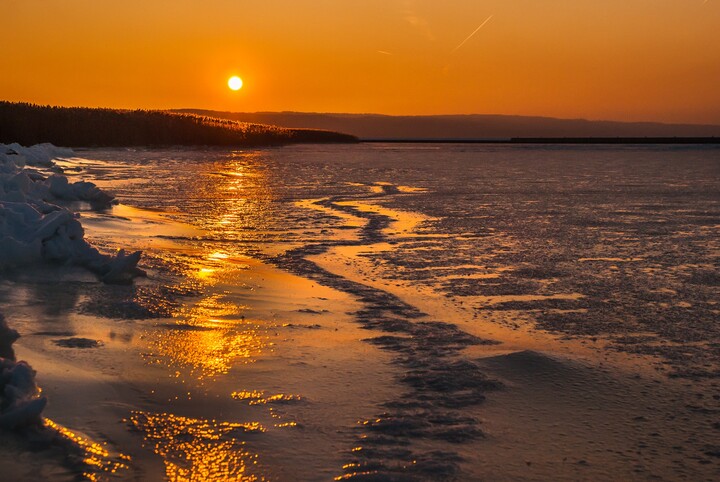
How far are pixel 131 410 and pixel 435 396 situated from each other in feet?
5.39

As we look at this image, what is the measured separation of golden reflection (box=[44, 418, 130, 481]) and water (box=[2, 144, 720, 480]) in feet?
0.07

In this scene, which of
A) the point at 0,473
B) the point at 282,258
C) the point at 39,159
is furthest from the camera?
the point at 39,159

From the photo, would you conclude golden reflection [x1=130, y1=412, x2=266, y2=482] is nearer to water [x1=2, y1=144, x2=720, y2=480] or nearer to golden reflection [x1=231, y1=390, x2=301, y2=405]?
water [x1=2, y1=144, x2=720, y2=480]

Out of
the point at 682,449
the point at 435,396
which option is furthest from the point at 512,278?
the point at 682,449

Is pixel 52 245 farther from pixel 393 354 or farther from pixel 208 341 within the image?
pixel 393 354

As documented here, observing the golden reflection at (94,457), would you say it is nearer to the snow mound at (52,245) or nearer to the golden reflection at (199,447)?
the golden reflection at (199,447)

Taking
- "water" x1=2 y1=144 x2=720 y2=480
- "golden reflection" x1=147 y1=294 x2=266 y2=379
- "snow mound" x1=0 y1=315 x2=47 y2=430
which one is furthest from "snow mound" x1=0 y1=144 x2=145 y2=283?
"snow mound" x1=0 y1=315 x2=47 y2=430

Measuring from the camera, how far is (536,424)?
387cm

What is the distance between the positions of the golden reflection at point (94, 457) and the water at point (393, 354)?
0.07ft

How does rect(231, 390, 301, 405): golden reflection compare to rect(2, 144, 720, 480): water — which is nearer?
rect(2, 144, 720, 480): water

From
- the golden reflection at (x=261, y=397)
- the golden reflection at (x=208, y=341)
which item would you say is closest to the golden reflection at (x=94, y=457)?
the golden reflection at (x=261, y=397)

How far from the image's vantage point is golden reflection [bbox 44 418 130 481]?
319cm

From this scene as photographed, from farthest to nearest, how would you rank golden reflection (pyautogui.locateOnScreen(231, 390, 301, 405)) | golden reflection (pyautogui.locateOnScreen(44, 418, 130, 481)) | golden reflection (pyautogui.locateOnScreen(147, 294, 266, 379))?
golden reflection (pyautogui.locateOnScreen(147, 294, 266, 379)), golden reflection (pyautogui.locateOnScreen(231, 390, 301, 405)), golden reflection (pyautogui.locateOnScreen(44, 418, 130, 481))

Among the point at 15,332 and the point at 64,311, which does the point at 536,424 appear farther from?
the point at 64,311
